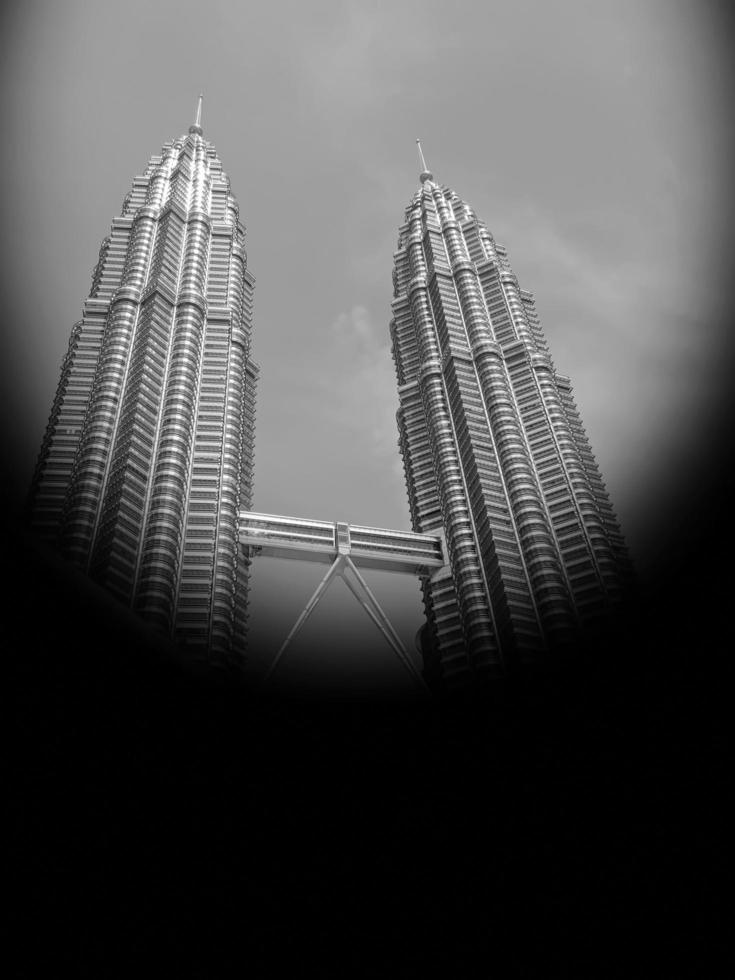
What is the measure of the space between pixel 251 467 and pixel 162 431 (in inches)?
835

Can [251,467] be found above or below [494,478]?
above

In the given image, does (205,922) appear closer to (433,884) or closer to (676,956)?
(433,884)

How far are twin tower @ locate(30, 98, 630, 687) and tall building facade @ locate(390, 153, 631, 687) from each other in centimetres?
34

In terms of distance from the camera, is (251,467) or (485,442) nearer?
(485,442)

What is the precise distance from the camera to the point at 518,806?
97.9ft

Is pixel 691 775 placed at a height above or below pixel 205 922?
above

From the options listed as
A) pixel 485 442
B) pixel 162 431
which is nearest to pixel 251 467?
pixel 162 431

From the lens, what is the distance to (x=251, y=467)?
154 m

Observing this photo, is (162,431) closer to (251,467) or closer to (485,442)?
(251,467)

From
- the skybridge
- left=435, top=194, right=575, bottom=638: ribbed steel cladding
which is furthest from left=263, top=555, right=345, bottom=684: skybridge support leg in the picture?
left=435, top=194, right=575, bottom=638: ribbed steel cladding

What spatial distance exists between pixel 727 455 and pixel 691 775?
31.8 ft

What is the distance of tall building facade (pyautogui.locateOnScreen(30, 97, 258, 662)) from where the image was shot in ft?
382

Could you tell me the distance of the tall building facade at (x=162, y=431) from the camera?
116 metres

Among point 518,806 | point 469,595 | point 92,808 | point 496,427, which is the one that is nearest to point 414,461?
point 496,427
